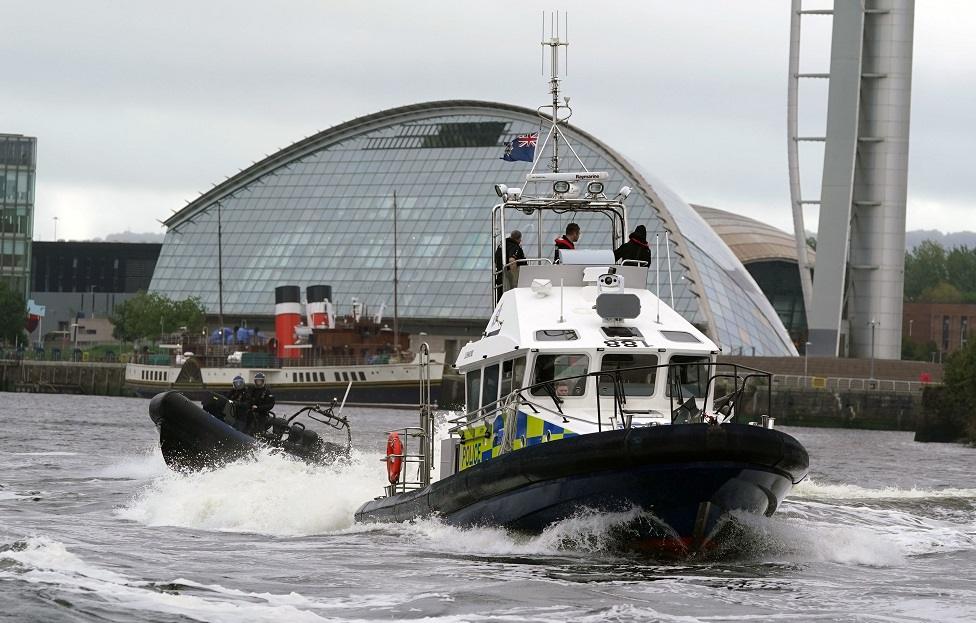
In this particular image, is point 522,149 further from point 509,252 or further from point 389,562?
point 389,562

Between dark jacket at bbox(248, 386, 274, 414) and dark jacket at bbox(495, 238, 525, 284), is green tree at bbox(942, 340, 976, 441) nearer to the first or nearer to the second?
dark jacket at bbox(248, 386, 274, 414)

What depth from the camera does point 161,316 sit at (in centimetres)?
11831

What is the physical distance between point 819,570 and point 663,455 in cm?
271

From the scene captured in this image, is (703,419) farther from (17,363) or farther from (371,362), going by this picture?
(17,363)

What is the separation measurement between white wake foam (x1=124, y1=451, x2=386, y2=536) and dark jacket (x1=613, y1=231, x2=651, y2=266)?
5556 millimetres

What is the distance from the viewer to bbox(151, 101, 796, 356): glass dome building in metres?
112

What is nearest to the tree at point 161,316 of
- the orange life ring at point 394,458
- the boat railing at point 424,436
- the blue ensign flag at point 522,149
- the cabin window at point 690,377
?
the blue ensign flag at point 522,149

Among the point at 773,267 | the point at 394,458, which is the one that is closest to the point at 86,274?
the point at 773,267

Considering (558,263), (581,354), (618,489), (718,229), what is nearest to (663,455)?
(618,489)

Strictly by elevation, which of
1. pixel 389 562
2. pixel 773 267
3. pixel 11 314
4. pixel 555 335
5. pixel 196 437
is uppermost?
pixel 773 267

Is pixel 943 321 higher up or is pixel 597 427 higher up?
pixel 943 321

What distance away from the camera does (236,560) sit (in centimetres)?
1916

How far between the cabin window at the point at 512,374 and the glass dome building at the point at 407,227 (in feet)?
277

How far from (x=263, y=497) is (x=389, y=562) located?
655cm
